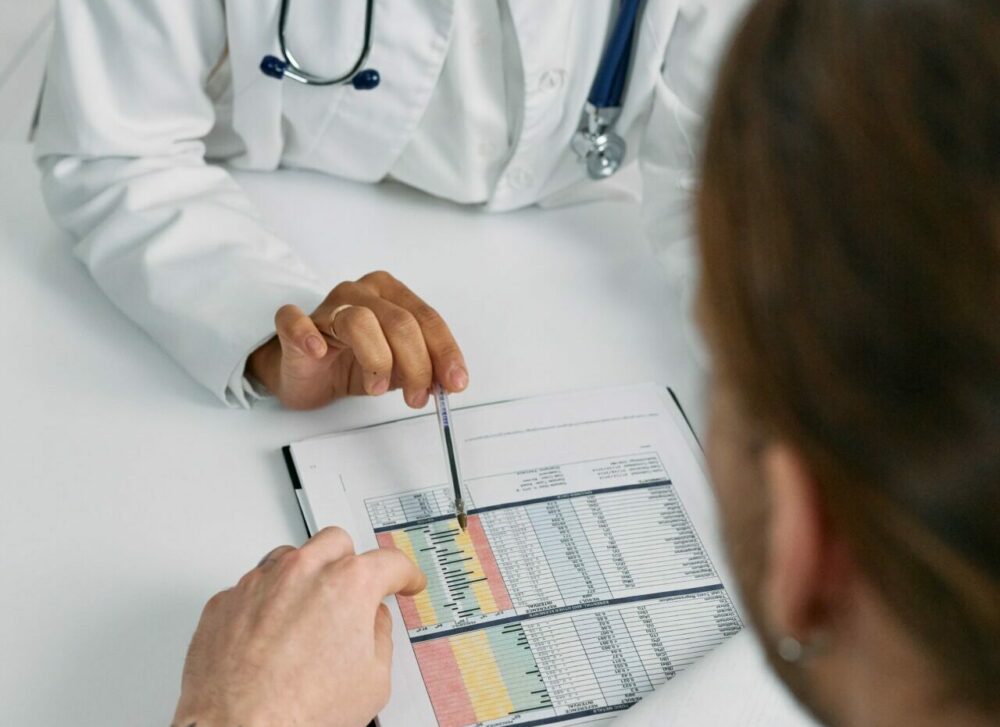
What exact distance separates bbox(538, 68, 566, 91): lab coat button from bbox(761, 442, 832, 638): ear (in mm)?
772

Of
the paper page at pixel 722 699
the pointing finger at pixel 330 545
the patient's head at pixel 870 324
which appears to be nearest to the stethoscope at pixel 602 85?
the pointing finger at pixel 330 545

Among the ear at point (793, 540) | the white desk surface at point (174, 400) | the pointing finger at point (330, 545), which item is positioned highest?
the ear at point (793, 540)

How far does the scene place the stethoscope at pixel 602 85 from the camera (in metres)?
1.08

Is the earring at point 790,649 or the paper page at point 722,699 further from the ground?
the earring at point 790,649

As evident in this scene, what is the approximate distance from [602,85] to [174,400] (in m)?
0.52

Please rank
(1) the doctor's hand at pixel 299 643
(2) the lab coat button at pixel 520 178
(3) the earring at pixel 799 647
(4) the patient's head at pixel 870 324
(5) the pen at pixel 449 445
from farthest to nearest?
(2) the lab coat button at pixel 520 178, (5) the pen at pixel 449 445, (1) the doctor's hand at pixel 299 643, (3) the earring at pixel 799 647, (4) the patient's head at pixel 870 324

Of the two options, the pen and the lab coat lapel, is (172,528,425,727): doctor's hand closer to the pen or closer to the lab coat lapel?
the pen

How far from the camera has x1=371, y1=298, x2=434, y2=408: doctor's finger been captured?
3.11 feet

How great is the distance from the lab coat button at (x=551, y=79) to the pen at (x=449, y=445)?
35 cm

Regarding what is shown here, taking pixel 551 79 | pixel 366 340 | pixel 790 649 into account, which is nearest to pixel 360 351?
pixel 366 340

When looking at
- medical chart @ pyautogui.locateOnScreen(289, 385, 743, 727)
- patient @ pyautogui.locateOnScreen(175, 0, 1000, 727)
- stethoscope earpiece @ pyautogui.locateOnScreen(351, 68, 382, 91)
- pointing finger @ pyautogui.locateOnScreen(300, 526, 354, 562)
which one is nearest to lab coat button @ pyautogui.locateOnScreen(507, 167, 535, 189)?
stethoscope earpiece @ pyautogui.locateOnScreen(351, 68, 382, 91)

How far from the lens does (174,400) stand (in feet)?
3.24

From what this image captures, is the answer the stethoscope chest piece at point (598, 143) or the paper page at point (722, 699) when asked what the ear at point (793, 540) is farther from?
the stethoscope chest piece at point (598, 143)

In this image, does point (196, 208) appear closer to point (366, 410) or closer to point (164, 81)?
point (164, 81)
